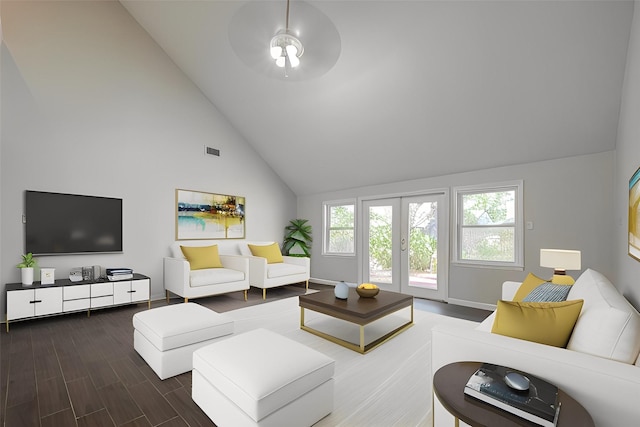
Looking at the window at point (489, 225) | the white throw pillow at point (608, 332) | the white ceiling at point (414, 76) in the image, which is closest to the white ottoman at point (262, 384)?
the white throw pillow at point (608, 332)

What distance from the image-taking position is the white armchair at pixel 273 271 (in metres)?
4.94

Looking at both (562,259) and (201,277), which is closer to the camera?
(562,259)

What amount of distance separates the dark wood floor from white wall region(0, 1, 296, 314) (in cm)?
121

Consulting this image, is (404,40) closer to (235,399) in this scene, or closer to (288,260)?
(235,399)

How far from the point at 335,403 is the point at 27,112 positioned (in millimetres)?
4860

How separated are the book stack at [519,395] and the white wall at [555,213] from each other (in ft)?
11.1

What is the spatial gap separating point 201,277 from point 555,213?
4953 millimetres

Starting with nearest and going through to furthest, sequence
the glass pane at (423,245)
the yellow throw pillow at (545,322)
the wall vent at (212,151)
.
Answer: the yellow throw pillow at (545,322), the glass pane at (423,245), the wall vent at (212,151)

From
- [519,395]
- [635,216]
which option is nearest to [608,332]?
[519,395]

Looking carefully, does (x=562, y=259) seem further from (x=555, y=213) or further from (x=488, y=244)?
(x=488, y=244)

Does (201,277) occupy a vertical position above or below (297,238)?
below

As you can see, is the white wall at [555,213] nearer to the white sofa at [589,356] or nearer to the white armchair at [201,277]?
the white sofa at [589,356]

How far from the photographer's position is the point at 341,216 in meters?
6.41

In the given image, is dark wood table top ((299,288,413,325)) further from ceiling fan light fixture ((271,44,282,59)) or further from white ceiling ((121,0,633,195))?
ceiling fan light fixture ((271,44,282,59))
